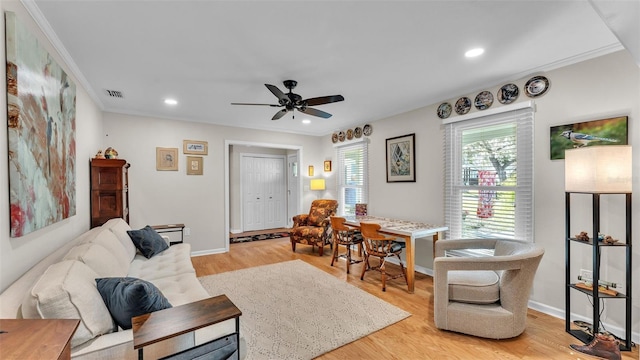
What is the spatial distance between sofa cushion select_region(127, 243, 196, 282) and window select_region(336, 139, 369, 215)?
3066 mm

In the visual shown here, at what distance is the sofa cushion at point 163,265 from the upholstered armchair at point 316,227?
207 cm

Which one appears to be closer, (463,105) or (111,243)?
(111,243)

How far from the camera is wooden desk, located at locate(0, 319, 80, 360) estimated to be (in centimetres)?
85

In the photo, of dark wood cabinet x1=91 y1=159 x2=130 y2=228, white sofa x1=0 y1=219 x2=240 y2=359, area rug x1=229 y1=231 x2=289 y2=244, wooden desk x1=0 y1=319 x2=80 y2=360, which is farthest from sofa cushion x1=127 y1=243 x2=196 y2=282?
area rug x1=229 y1=231 x2=289 y2=244

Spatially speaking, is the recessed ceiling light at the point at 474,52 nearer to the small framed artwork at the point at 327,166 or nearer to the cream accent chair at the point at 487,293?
the cream accent chair at the point at 487,293

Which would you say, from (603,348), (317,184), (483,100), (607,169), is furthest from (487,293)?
(317,184)

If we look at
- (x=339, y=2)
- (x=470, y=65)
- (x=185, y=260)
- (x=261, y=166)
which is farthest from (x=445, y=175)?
(x=261, y=166)

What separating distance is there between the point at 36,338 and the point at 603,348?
3304 millimetres

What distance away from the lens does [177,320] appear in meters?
1.26

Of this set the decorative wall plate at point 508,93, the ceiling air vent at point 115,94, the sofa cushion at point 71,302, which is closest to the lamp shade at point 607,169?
the decorative wall plate at point 508,93

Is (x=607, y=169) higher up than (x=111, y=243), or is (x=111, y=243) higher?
(x=607, y=169)

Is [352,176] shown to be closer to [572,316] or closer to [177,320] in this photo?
[572,316]

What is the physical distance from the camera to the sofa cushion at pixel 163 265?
8.10 feet

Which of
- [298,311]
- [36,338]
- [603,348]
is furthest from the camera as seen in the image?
[298,311]
